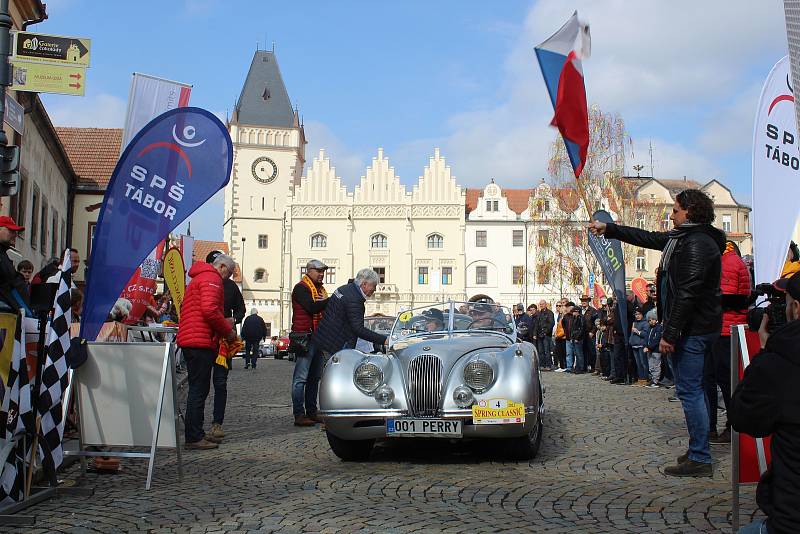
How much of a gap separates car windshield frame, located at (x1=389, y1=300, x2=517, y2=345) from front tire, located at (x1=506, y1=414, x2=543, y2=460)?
1.46m

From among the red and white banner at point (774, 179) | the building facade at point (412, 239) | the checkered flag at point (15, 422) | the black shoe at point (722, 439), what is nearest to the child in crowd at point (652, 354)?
the black shoe at point (722, 439)

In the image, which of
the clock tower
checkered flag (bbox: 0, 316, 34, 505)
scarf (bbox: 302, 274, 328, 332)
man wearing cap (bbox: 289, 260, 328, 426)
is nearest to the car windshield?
man wearing cap (bbox: 289, 260, 328, 426)

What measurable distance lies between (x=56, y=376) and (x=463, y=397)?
10.5 ft

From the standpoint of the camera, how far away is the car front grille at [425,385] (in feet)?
22.8

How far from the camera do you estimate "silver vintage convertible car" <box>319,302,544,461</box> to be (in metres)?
Result: 6.80

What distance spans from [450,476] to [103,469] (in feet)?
9.48

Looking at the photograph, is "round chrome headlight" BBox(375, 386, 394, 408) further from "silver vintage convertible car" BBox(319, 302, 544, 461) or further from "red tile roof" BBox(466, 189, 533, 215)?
"red tile roof" BBox(466, 189, 533, 215)

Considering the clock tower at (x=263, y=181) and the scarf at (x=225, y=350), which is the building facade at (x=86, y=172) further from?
the clock tower at (x=263, y=181)

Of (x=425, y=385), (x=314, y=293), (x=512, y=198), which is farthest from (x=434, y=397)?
(x=512, y=198)

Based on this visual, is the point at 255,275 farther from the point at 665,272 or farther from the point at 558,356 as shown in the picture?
the point at 665,272

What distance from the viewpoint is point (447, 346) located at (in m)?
7.58

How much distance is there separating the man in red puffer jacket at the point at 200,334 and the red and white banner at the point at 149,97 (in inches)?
236

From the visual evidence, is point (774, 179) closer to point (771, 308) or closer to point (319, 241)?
point (771, 308)

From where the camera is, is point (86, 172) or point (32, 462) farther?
point (86, 172)
